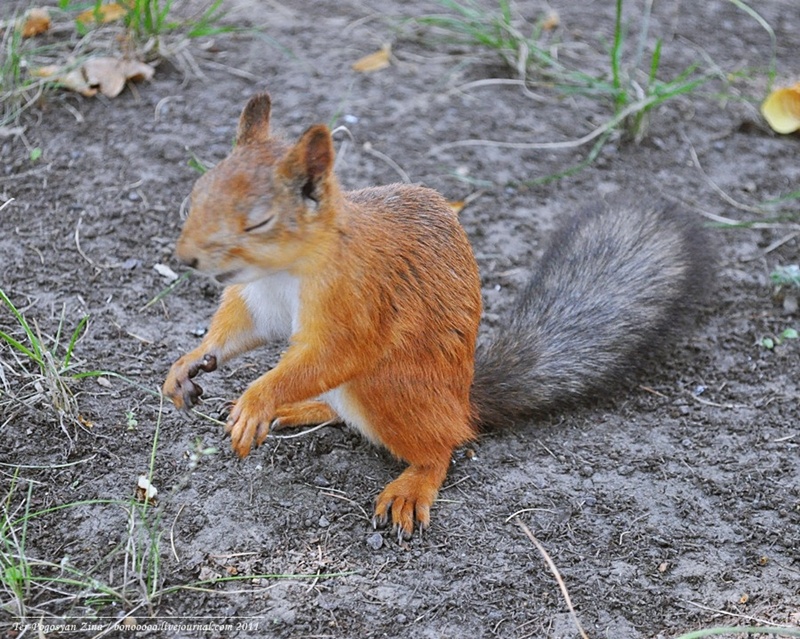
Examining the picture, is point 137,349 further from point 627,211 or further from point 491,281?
point 627,211

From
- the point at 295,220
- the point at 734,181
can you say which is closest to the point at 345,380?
the point at 295,220

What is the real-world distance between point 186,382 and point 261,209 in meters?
0.60

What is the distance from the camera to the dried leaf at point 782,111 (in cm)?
383

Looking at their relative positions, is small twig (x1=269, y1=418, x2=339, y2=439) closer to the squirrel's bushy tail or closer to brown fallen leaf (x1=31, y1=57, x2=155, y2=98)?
the squirrel's bushy tail

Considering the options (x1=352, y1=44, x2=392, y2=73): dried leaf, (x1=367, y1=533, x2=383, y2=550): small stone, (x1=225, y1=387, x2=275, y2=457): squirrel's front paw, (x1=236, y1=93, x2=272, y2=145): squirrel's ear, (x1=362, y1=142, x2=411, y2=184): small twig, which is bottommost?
(x1=367, y1=533, x2=383, y2=550): small stone

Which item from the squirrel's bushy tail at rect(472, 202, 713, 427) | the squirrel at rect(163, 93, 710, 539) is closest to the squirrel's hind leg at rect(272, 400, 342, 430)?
the squirrel at rect(163, 93, 710, 539)

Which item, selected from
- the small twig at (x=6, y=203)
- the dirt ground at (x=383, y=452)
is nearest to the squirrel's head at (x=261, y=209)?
the dirt ground at (x=383, y=452)

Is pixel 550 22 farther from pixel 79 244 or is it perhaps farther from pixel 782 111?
pixel 79 244

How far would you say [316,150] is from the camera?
1977 mm

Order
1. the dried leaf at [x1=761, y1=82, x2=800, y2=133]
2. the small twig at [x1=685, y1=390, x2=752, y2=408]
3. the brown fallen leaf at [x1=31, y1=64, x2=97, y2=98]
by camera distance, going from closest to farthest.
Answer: the small twig at [x1=685, y1=390, x2=752, y2=408]
the brown fallen leaf at [x1=31, y1=64, x2=97, y2=98]
the dried leaf at [x1=761, y1=82, x2=800, y2=133]

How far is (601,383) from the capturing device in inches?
106

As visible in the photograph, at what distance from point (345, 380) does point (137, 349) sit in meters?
0.76

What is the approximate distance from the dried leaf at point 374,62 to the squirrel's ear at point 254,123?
6.49ft

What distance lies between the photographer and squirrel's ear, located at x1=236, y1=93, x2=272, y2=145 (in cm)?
209
